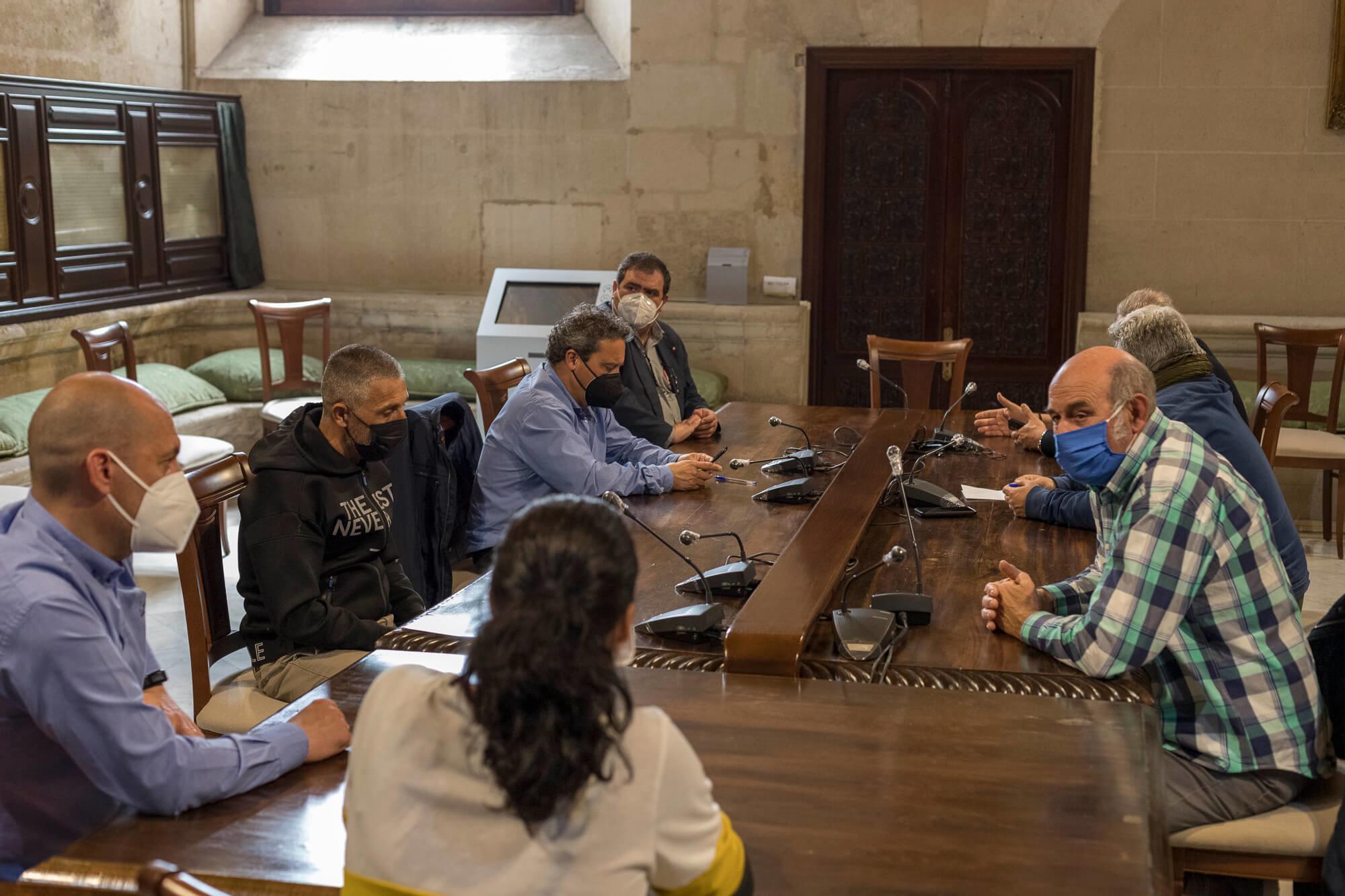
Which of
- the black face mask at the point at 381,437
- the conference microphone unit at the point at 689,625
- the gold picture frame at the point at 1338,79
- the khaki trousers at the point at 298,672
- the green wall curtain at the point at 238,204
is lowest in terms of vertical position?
the khaki trousers at the point at 298,672

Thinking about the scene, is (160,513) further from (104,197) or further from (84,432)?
(104,197)

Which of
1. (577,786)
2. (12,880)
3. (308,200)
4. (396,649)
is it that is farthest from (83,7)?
(577,786)

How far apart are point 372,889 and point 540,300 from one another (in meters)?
5.68

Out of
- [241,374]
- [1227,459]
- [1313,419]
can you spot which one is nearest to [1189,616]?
[1227,459]

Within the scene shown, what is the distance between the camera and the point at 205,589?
2.63 metres

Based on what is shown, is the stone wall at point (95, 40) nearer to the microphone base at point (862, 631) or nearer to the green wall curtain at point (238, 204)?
the green wall curtain at point (238, 204)

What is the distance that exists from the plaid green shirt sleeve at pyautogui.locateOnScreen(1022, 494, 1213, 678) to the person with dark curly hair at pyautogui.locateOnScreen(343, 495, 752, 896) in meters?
1.06

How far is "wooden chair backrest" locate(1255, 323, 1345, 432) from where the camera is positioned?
5.84 metres

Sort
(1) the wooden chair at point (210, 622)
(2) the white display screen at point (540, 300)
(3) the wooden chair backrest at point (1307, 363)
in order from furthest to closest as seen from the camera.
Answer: (2) the white display screen at point (540, 300) → (3) the wooden chair backrest at point (1307, 363) → (1) the wooden chair at point (210, 622)

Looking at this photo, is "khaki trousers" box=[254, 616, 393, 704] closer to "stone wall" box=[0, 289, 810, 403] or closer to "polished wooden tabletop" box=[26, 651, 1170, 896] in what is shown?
"polished wooden tabletop" box=[26, 651, 1170, 896]

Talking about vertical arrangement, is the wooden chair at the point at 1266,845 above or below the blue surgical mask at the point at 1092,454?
below

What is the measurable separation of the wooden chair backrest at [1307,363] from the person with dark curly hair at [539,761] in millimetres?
5371

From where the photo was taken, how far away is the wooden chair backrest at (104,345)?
5145mm

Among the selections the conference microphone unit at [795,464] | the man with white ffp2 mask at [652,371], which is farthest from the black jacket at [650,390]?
the conference microphone unit at [795,464]
